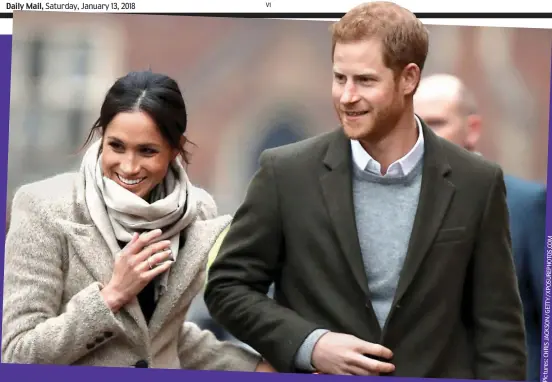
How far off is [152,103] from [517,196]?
112cm

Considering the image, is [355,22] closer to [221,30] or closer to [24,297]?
[221,30]

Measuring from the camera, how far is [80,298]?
2.96m

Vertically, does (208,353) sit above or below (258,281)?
below

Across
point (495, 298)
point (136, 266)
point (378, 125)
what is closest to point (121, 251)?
point (136, 266)

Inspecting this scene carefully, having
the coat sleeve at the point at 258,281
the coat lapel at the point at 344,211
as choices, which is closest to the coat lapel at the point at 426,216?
the coat lapel at the point at 344,211

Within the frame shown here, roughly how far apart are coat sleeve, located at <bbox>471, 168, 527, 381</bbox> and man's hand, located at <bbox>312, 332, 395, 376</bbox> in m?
0.28

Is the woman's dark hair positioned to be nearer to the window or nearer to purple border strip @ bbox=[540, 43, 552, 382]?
the window

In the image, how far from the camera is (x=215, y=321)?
302 centimetres

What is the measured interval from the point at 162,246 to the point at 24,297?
0.43 meters

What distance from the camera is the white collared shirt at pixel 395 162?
2934mm

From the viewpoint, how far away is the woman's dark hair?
2.99 m

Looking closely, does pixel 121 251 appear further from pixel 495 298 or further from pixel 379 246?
pixel 495 298

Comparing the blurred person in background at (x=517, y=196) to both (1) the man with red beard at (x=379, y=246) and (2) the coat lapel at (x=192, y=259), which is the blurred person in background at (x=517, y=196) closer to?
(1) the man with red beard at (x=379, y=246)

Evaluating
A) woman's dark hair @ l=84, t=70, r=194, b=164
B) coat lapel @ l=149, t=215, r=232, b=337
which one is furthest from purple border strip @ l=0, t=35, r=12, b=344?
coat lapel @ l=149, t=215, r=232, b=337
